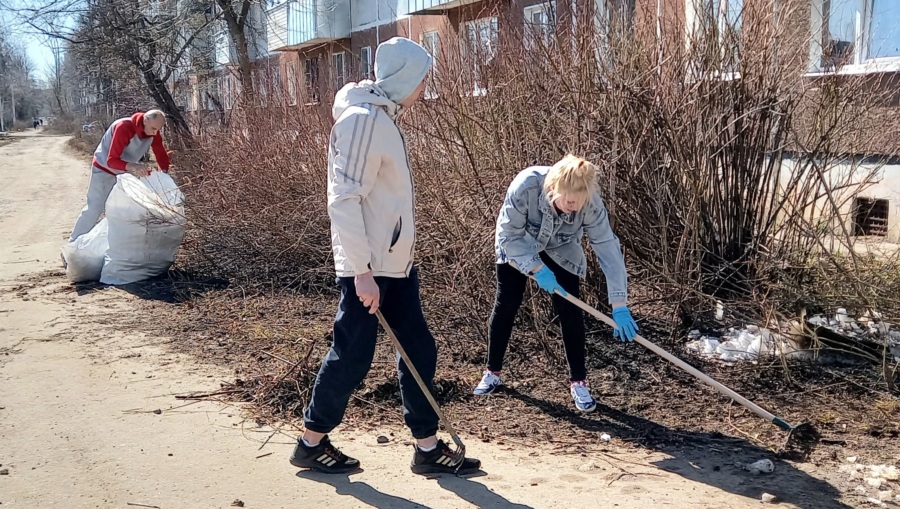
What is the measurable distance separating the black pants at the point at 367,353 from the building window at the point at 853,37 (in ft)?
9.73

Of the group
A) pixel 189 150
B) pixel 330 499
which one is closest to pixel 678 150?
pixel 330 499

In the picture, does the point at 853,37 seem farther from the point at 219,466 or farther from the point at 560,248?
the point at 219,466

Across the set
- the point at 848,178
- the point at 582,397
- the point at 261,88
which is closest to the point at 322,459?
the point at 582,397

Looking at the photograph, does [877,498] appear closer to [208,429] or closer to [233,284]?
[208,429]

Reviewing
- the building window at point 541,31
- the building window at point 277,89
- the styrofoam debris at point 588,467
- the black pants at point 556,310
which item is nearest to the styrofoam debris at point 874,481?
the styrofoam debris at point 588,467

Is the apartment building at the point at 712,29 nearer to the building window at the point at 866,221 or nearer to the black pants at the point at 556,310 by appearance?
the building window at the point at 866,221

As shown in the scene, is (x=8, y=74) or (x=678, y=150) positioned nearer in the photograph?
(x=678, y=150)

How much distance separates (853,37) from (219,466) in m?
4.72

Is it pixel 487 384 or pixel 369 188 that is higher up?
pixel 369 188

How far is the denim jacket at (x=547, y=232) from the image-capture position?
3963 mm

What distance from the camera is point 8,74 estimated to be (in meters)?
76.4

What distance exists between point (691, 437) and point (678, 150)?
1832 mm

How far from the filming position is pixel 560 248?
4.14 m

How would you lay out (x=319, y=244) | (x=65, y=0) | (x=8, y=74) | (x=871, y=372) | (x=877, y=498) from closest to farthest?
1. (x=877, y=498)
2. (x=871, y=372)
3. (x=319, y=244)
4. (x=65, y=0)
5. (x=8, y=74)
